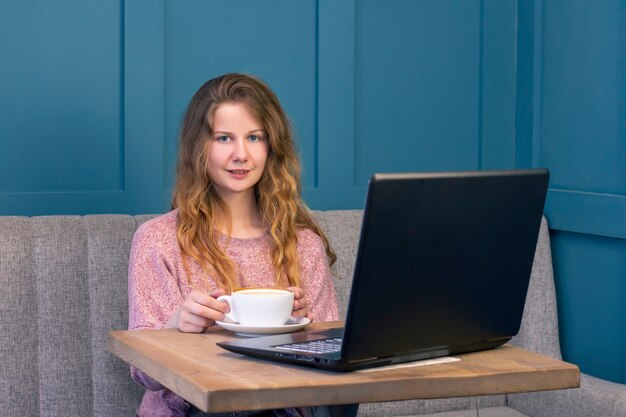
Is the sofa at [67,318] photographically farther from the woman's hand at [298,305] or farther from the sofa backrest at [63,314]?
the woman's hand at [298,305]

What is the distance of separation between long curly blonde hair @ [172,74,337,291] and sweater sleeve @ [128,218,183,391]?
0.04 m

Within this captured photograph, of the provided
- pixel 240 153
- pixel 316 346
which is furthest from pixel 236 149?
pixel 316 346

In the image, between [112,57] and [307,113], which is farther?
[307,113]

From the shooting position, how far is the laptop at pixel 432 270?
131 centimetres

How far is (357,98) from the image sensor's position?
2760mm

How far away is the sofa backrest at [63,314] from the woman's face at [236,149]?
30 centimetres

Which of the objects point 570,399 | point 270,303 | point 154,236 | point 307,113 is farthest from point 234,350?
point 307,113

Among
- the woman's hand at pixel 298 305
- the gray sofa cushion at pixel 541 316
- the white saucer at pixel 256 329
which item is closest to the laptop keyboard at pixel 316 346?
the white saucer at pixel 256 329

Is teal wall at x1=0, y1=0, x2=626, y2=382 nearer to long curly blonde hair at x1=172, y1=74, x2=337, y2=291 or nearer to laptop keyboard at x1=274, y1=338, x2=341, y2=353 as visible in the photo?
long curly blonde hair at x1=172, y1=74, x2=337, y2=291

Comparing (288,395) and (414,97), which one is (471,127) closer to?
(414,97)

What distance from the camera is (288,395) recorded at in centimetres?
129

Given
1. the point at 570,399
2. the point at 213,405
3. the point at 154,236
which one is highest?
the point at 154,236

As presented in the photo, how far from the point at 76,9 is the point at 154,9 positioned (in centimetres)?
19

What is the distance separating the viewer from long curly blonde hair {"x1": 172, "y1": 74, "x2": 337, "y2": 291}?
80.2 inches
